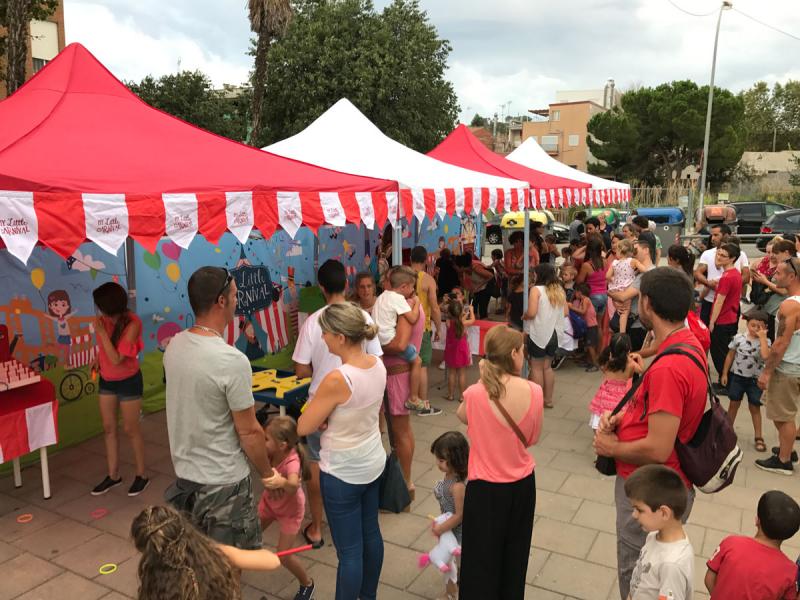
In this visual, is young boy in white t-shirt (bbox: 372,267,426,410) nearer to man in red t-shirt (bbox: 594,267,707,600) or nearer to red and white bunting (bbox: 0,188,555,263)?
red and white bunting (bbox: 0,188,555,263)

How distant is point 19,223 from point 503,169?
7739mm

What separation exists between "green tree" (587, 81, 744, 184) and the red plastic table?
43.7 m

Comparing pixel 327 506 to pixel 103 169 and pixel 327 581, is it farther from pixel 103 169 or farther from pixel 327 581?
pixel 103 169

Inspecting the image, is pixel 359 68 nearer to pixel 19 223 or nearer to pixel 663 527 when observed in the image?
pixel 19 223

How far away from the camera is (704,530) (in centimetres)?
434

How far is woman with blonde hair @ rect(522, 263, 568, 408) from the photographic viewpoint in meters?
6.46

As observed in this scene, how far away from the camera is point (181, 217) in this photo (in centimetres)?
391

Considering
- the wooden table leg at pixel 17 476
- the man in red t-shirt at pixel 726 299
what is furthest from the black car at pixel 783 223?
the wooden table leg at pixel 17 476

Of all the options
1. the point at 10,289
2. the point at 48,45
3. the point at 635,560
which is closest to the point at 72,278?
the point at 10,289

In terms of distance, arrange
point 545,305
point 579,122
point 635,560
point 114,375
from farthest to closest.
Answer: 1. point 579,122
2. point 545,305
3. point 114,375
4. point 635,560

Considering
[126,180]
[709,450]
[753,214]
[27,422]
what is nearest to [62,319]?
[27,422]

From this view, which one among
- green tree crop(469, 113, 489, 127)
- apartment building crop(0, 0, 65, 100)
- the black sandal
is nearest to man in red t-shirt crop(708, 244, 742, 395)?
the black sandal

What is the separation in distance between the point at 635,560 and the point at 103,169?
3.75 metres

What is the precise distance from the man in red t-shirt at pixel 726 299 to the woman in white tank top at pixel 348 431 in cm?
512
